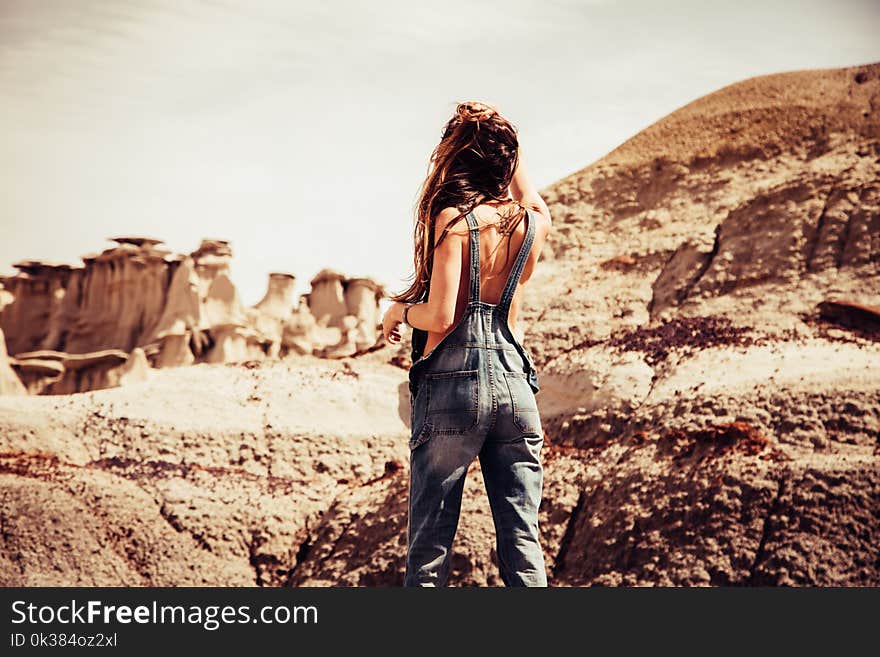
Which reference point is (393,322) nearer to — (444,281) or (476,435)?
(444,281)

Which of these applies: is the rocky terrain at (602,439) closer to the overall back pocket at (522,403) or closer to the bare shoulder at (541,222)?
the overall back pocket at (522,403)

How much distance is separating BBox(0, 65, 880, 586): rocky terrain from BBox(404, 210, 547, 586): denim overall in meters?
4.02

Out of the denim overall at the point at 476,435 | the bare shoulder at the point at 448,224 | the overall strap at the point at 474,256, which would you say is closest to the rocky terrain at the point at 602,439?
the denim overall at the point at 476,435

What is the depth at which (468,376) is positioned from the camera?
424cm

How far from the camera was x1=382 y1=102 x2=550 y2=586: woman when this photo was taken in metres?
4.23

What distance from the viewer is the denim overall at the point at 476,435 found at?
4230 mm

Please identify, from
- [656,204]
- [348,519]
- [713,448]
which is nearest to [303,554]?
[348,519]

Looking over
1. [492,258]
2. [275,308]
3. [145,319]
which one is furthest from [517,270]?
[275,308]

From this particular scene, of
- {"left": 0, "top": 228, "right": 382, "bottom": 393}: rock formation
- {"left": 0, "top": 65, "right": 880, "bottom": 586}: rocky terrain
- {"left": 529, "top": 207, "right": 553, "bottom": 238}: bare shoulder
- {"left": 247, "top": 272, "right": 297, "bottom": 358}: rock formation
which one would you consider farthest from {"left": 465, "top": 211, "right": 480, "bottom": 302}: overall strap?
{"left": 247, "top": 272, "right": 297, "bottom": 358}: rock formation

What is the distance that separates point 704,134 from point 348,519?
14.3 metres

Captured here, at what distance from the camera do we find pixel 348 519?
407 inches

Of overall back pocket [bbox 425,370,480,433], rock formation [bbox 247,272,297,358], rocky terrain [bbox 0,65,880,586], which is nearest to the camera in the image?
overall back pocket [bbox 425,370,480,433]

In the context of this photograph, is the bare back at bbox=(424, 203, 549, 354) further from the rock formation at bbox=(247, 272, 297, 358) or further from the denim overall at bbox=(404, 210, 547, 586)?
the rock formation at bbox=(247, 272, 297, 358)

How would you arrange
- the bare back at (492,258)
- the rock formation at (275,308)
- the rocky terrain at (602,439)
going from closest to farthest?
1. the bare back at (492,258)
2. the rocky terrain at (602,439)
3. the rock formation at (275,308)
